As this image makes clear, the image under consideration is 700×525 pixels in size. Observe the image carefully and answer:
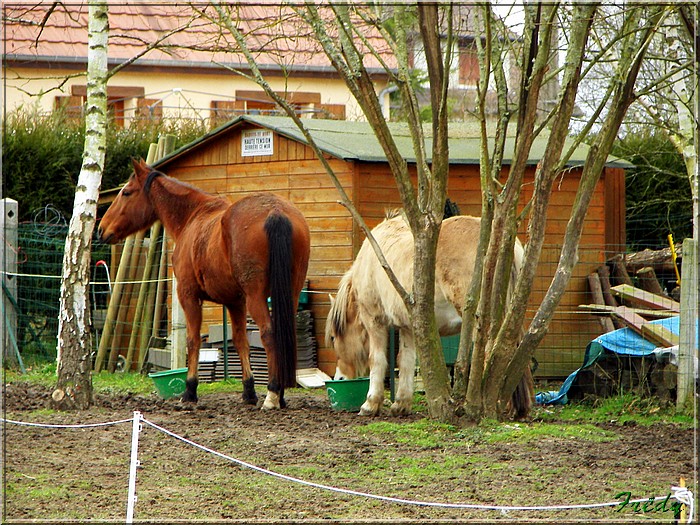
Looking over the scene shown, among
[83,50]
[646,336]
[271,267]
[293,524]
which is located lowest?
[293,524]

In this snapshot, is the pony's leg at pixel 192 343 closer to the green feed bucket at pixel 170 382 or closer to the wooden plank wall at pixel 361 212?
the green feed bucket at pixel 170 382

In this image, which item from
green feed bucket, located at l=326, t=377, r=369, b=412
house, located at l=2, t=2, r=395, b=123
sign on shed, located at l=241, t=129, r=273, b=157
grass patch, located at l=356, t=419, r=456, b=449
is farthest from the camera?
house, located at l=2, t=2, r=395, b=123

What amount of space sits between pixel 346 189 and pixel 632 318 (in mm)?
3676

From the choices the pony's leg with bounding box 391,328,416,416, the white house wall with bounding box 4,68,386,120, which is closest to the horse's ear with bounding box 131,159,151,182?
the pony's leg with bounding box 391,328,416,416

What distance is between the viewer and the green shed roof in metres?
10.6

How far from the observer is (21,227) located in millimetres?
12805

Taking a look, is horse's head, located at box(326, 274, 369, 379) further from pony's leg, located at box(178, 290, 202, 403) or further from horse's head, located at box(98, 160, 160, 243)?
horse's head, located at box(98, 160, 160, 243)

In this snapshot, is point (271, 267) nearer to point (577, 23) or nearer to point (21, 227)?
point (577, 23)

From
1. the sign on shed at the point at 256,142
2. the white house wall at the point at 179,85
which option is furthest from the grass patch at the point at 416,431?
the white house wall at the point at 179,85

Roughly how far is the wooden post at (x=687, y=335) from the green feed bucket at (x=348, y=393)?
2852 millimetres

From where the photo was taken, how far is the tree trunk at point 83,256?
25.4 ft

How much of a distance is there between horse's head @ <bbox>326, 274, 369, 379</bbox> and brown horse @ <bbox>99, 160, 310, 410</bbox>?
1.85ft

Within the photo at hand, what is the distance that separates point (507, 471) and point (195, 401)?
12.7 feet

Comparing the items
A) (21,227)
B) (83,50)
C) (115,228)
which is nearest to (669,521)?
(115,228)
